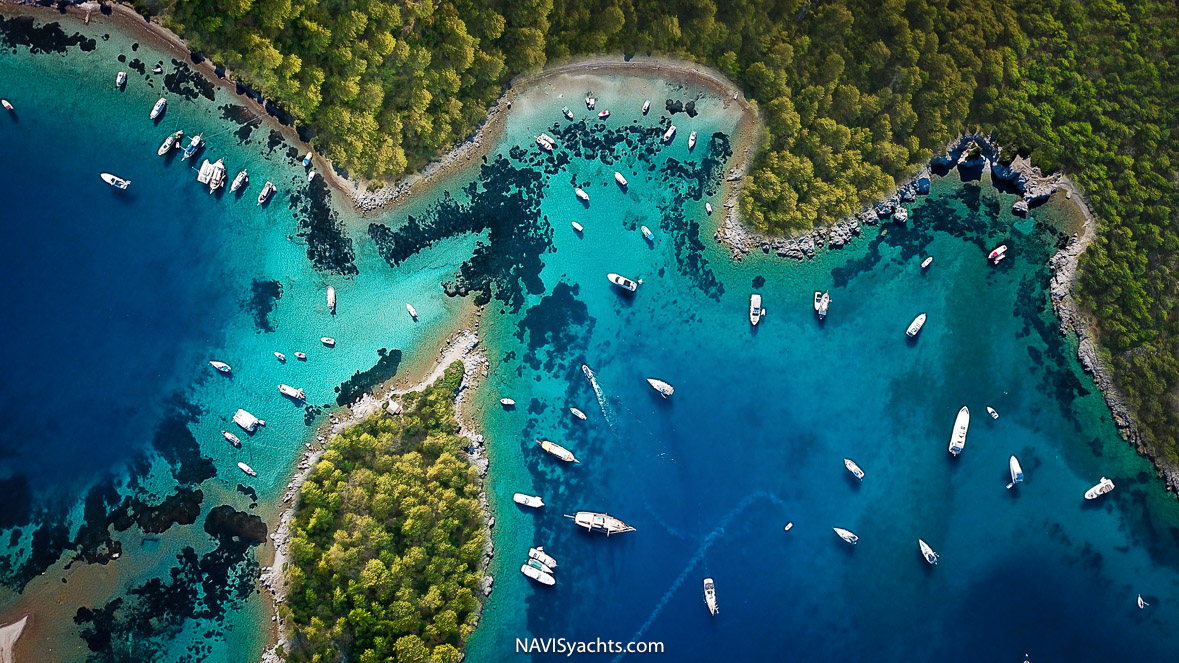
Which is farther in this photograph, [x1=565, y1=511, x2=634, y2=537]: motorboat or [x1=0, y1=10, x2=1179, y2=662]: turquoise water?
[x1=565, y1=511, x2=634, y2=537]: motorboat

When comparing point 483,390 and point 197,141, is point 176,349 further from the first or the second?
point 483,390

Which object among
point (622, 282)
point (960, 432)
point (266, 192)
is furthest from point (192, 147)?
point (960, 432)

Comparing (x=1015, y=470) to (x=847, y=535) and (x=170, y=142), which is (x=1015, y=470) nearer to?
(x=847, y=535)

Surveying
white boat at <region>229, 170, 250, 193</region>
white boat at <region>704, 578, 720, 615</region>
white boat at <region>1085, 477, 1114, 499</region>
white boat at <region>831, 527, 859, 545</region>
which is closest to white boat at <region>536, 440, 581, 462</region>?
white boat at <region>704, 578, 720, 615</region>

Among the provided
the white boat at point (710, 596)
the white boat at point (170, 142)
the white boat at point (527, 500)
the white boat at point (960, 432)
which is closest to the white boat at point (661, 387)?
the white boat at point (527, 500)

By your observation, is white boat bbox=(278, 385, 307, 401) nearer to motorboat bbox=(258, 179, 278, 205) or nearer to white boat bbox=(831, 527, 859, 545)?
motorboat bbox=(258, 179, 278, 205)

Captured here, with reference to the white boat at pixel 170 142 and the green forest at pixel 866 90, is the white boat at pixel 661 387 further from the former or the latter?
the white boat at pixel 170 142
